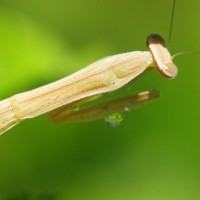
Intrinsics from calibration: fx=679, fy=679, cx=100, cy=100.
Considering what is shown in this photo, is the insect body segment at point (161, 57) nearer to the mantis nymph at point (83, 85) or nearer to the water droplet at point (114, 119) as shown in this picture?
the mantis nymph at point (83, 85)

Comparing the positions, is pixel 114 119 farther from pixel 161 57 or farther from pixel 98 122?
pixel 161 57

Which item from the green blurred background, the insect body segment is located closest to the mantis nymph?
the insect body segment

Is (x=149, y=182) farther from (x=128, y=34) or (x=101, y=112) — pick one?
(x=128, y=34)

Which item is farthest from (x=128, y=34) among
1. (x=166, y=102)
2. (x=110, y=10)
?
(x=166, y=102)

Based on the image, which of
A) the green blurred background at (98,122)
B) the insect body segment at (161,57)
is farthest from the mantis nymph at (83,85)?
the green blurred background at (98,122)

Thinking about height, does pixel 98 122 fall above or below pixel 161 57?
below

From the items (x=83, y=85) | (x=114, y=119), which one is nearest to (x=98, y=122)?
(x=114, y=119)
